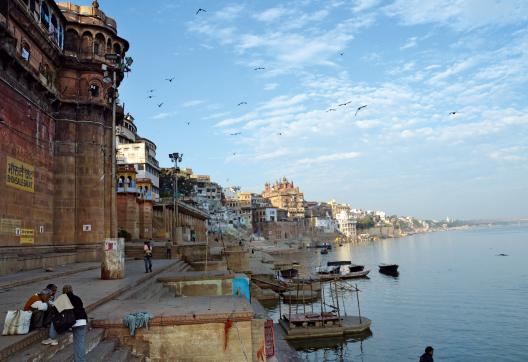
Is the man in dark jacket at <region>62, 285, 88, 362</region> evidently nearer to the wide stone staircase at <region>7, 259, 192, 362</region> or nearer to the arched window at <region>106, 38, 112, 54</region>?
the wide stone staircase at <region>7, 259, 192, 362</region>

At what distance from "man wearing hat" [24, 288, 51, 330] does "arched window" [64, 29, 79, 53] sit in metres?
21.5

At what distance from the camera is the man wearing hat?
7652mm

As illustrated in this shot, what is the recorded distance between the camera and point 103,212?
83.9ft

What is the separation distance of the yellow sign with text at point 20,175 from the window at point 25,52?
480 centimetres

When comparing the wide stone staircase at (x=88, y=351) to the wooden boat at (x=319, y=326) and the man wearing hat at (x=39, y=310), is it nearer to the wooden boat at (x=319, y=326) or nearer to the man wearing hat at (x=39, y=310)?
the man wearing hat at (x=39, y=310)

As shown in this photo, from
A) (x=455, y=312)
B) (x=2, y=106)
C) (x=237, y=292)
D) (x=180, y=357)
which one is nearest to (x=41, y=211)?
(x=2, y=106)

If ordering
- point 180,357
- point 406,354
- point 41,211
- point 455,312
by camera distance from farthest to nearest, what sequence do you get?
1. point 455,312
2. point 41,211
3. point 406,354
4. point 180,357

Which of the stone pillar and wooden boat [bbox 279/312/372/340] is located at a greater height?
the stone pillar

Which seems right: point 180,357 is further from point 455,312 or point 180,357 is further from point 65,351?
point 455,312

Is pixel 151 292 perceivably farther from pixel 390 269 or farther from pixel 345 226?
pixel 345 226

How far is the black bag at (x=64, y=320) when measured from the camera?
22.6ft

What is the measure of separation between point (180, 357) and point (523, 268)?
58.9m

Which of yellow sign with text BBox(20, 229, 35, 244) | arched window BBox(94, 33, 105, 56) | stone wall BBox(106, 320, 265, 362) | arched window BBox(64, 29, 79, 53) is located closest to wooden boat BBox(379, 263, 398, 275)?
arched window BBox(94, 33, 105, 56)

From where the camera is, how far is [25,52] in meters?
20.4
